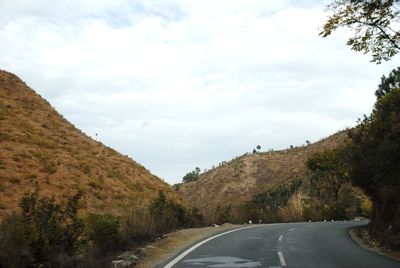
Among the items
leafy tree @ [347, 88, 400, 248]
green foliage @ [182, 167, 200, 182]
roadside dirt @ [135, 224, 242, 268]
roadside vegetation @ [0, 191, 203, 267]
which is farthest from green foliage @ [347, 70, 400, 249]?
green foliage @ [182, 167, 200, 182]

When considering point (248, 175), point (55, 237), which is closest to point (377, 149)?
point (55, 237)

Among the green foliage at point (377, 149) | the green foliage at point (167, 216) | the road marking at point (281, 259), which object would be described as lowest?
the road marking at point (281, 259)

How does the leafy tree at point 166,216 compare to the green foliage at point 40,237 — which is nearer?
the green foliage at point 40,237

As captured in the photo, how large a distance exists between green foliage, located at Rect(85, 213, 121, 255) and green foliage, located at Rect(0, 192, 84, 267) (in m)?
1.44

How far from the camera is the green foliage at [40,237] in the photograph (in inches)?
333

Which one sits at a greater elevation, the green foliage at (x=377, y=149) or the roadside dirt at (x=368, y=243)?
the green foliage at (x=377, y=149)

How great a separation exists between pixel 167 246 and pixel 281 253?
353cm

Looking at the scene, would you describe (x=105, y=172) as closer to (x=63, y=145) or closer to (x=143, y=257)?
(x=63, y=145)

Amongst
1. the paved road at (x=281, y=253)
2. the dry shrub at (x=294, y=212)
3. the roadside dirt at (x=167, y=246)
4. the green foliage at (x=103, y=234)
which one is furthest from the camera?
the dry shrub at (x=294, y=212)

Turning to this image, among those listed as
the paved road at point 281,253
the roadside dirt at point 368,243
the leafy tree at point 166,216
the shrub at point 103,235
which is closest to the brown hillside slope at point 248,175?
the leafy tree at point 166,216

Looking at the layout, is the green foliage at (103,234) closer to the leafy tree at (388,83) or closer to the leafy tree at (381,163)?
the leafy tree at (381,163)

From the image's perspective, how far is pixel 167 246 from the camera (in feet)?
47.5

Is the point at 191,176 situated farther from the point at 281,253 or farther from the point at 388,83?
the point at 281,253

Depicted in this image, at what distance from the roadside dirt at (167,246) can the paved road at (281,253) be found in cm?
48
